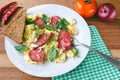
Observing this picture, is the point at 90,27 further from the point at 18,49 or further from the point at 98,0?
the point at 18,49

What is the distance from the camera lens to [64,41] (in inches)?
43.4

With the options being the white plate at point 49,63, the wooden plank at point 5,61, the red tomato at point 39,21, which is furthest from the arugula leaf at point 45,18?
the wooden plank at point 5,61

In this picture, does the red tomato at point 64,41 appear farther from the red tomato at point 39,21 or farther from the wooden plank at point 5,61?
the wooden plank at point 5,61

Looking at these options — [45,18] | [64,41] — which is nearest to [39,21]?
[45,18]

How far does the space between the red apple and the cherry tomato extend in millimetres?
37

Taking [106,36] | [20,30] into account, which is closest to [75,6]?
[106,36]

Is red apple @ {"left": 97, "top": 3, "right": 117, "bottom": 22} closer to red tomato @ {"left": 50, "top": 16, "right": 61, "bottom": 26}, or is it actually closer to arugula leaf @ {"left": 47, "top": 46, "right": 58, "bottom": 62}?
red tomato @ {"left": 50, "top": 16, "right": 61, "bottom": 26}

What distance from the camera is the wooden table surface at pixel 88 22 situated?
1090 millimetres

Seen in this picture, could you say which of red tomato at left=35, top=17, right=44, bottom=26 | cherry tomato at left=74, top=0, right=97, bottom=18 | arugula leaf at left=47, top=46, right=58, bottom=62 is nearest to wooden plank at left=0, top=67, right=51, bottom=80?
arugula leaf at left=47, top=46, right=58, bottom=62

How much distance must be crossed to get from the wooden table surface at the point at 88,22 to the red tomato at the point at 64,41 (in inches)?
7.2

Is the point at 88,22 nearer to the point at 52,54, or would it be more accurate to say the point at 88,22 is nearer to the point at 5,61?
the point at 52,54

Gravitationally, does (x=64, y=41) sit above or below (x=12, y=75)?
above

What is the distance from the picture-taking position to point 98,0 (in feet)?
4.67

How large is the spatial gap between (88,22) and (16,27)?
1.30 ft
